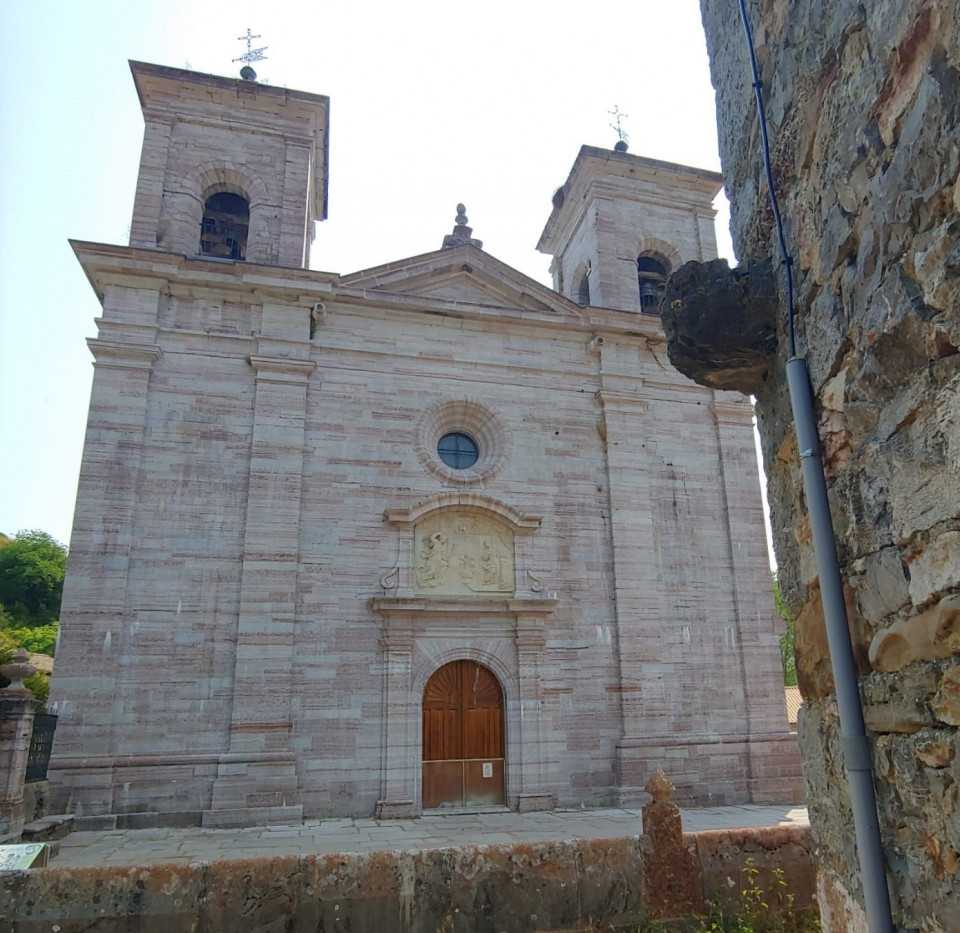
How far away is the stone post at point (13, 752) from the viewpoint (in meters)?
9.87

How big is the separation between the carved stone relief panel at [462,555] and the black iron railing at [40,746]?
5922 millimetres

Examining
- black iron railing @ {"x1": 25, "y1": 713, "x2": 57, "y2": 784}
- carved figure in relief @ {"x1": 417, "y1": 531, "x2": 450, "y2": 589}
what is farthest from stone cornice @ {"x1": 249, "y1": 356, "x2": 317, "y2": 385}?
black iron railing @ {"x1": 25, "y1": 713, "x2": 57, "y2": 784}

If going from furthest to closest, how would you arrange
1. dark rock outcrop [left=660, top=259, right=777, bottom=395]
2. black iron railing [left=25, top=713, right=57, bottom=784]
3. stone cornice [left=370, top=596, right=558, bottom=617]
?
stone cornice [left=370, top=596, right=558, bottom=617]
black iron railing [left=25, top=713, right=57, bottom=784]
dark rock outcrop [left=660, top=259, right=777, bottom=395]

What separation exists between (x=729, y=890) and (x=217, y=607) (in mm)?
9300

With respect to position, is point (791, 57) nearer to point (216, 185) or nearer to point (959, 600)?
point (959, 600)

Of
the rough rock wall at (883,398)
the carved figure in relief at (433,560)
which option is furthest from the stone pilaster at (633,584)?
the rough rock wall at (883,398)

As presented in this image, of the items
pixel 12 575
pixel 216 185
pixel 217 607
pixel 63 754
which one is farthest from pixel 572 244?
pixel 12 575

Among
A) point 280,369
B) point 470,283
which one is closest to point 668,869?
point 280,369

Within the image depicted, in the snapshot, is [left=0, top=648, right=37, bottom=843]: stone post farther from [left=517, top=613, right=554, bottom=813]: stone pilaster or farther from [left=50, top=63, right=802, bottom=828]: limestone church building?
[left=517, top=613, right=554, bottom=813]: stone pilaster

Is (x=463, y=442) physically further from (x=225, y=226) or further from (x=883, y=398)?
(x=883, y=398)

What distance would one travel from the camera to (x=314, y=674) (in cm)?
1279

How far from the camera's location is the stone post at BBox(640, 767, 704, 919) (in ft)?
19.0

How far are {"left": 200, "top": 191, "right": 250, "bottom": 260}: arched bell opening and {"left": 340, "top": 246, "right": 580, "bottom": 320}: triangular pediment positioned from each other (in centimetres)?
324

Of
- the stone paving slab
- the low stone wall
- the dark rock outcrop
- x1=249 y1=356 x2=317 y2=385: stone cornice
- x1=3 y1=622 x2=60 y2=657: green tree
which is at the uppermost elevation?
x1=249 y1=356 x2=317 y2=385: stone cornice
